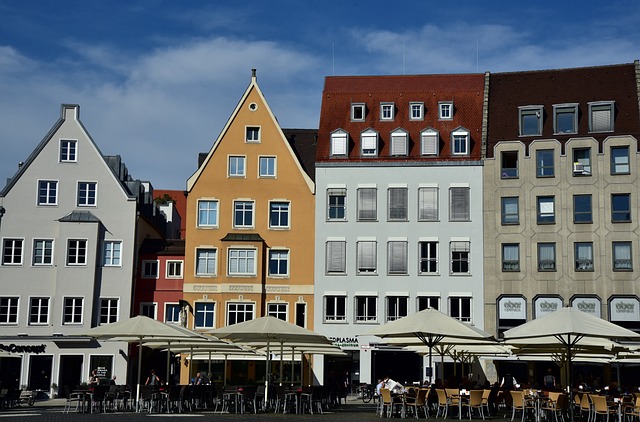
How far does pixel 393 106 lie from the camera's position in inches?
2440

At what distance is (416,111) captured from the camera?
202 feet

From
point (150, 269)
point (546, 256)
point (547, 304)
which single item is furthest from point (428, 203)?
point (150, 269)

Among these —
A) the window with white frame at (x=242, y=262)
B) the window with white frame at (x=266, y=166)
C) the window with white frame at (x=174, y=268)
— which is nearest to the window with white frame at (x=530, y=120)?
the window with white frame at (x=266, y=166)

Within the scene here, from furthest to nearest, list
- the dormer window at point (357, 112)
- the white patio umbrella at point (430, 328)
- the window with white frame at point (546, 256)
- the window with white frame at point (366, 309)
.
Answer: the dormer window at point (357, 112) < the window with white frame at point (366, 309) < the window with white frame at point (546, 256) < the white patio umbrella at point (430, 328)

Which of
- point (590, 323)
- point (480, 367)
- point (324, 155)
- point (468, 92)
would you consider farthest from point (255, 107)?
point (590, 323)

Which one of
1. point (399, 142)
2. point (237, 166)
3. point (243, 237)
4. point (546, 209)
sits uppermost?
point (399, 142)

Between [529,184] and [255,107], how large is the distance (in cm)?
1773

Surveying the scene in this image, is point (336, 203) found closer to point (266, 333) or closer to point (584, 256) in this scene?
point (584, 256)

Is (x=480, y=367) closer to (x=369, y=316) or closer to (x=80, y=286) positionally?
(x=369, y=316)

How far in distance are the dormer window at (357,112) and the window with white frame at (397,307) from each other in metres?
12.0

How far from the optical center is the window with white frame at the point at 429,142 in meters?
59.7

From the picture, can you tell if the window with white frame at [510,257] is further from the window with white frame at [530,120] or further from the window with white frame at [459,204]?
the window with white frame at [530,120]

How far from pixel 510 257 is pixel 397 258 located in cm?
683

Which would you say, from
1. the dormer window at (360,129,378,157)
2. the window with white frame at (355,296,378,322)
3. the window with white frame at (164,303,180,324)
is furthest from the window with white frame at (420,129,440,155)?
the window with white frame at (164,303,180,324)
